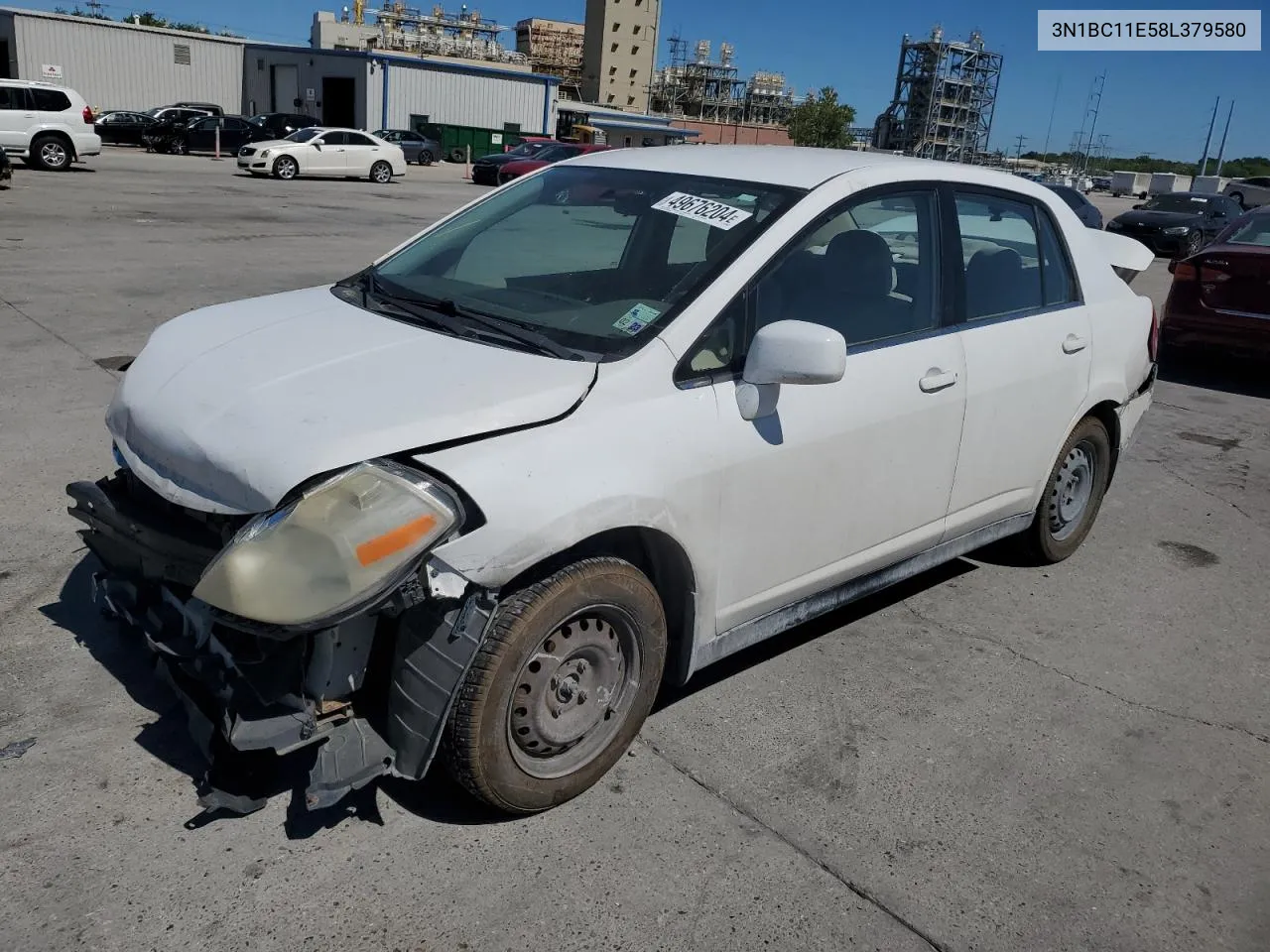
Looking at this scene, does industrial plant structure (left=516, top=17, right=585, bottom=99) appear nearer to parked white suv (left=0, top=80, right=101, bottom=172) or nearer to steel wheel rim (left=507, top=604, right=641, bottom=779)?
parked white suv (left=0, top=80, right=101, bottom=172)

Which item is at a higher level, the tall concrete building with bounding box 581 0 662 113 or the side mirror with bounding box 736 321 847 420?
the tall concrete building with bounding box 581 0 662 113

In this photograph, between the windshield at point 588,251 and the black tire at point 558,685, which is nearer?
the black tire at point 558,685

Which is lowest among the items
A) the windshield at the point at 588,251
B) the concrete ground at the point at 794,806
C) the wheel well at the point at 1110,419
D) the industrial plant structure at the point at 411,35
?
the concrete ground at the point at 794,806

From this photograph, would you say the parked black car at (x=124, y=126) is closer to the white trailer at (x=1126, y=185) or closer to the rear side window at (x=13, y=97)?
the rear side window at (x=13, y=97)

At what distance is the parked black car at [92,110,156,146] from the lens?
37.6 m

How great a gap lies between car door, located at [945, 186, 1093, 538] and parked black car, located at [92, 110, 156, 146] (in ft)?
131

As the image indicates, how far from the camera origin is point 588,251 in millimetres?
3910

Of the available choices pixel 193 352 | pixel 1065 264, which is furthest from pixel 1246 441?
pixel 193 352

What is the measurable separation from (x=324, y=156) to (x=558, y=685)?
98.6ft

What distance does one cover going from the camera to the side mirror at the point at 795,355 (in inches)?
116

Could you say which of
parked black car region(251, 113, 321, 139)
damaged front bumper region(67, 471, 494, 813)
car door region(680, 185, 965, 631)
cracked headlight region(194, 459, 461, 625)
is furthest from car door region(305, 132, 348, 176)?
cracked headlight region(194, 459, 461, 625)

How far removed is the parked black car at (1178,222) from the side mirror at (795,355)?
21233mm

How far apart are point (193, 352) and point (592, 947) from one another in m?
2.05

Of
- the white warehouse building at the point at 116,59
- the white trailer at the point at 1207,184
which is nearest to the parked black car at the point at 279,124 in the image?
the white warehouse building at the point at 116,59
